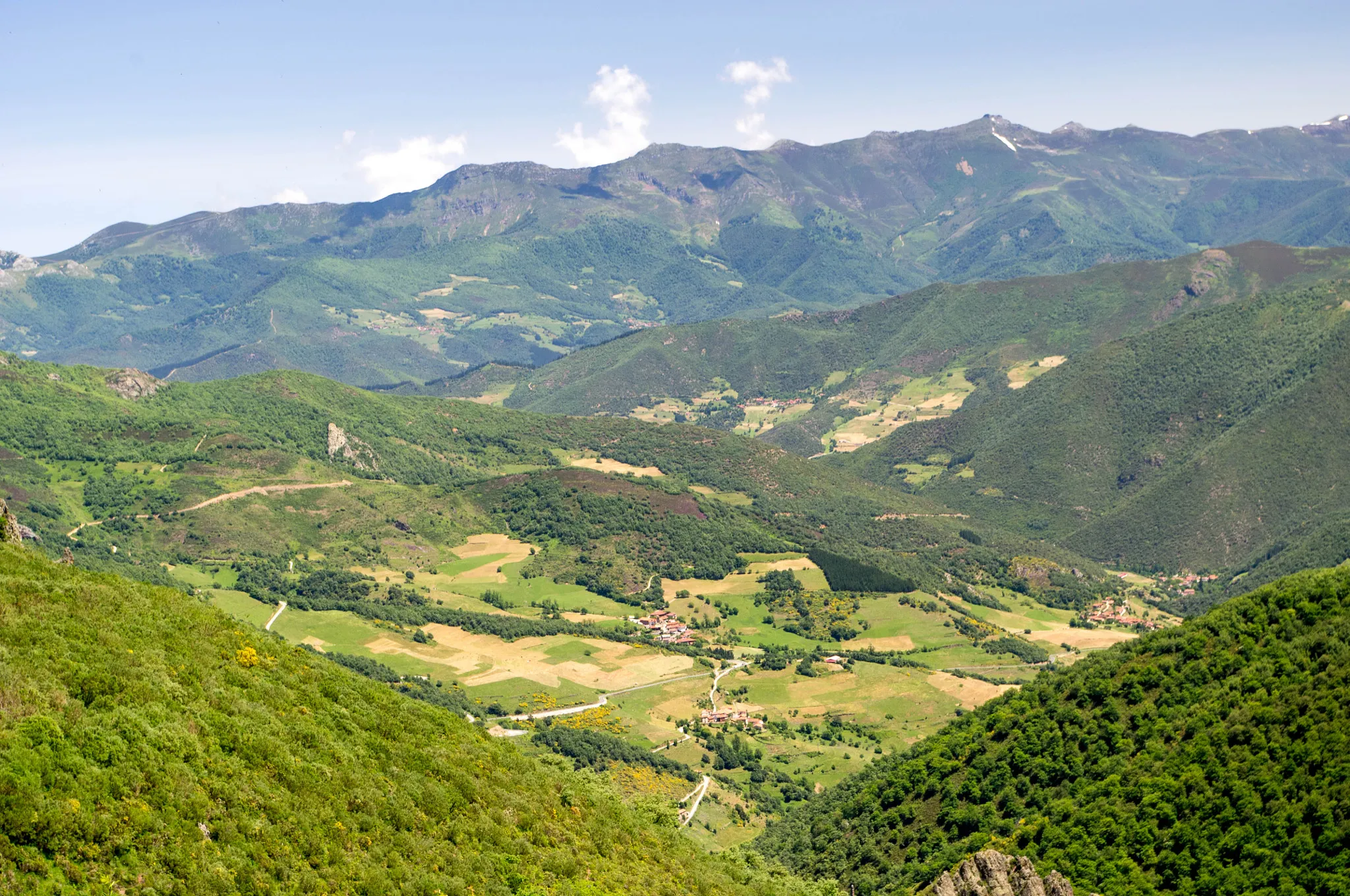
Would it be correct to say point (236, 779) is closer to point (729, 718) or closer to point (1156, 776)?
point (1156, 776)

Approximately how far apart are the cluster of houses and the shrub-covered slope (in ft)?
326

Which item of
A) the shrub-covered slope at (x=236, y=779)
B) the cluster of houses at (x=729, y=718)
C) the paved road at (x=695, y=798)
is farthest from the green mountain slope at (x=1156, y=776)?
the cluster of houses at (x=729, y=718)

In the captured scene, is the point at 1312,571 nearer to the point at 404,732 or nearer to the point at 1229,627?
the point at 1229,627

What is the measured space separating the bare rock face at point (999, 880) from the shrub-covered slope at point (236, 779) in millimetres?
15517

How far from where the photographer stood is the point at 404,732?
254ft

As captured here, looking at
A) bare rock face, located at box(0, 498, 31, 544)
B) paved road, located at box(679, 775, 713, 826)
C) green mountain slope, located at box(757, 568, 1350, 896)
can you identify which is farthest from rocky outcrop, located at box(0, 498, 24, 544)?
paved road, located at box(679, 775, 713, 826)

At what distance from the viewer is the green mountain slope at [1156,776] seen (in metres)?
82.8

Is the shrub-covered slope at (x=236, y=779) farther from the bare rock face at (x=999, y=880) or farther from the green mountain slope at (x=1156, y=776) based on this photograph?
the green mountain slope at (x=1156, y=776)

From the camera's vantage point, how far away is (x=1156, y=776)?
9375 cm

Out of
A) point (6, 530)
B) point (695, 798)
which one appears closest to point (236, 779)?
point (6, 530)

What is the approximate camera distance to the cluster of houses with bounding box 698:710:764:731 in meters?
188

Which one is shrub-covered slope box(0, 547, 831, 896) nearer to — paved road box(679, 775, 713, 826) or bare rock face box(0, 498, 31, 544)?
bare rock face box(0, 498, 31, 544)

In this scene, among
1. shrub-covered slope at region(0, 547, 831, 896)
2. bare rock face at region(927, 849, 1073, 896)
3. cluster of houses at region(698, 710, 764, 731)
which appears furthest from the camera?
cluster of houses at region(698, 710, 764, 731)

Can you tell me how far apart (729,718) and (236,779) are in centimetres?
13824
